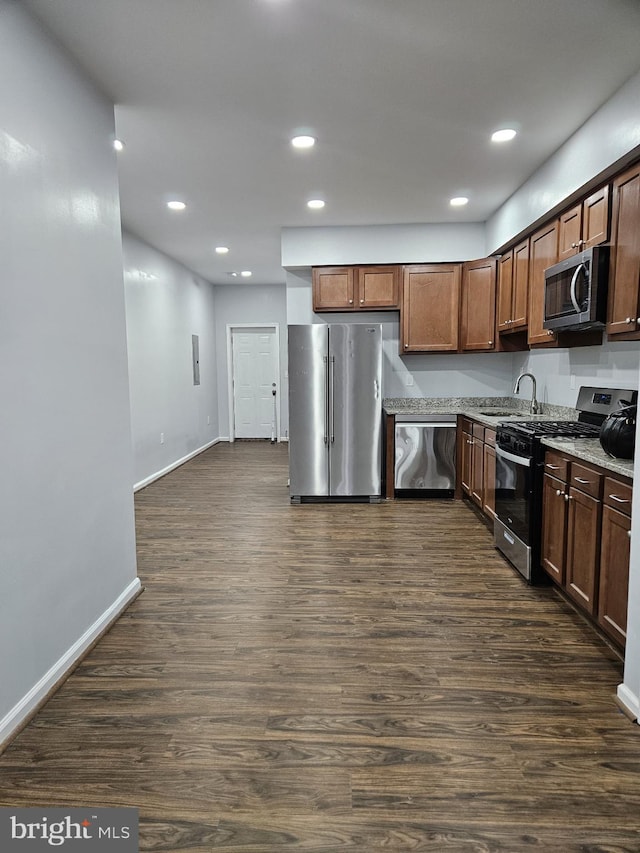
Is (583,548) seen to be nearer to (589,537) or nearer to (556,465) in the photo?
(589,537)

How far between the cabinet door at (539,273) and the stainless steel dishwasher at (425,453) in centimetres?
135

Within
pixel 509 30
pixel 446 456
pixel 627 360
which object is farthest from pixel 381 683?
pixel 446 456

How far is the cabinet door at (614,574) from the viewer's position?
86.9 inches

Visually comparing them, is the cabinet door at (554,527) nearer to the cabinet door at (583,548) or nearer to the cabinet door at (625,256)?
the cabinet door at (583,548)

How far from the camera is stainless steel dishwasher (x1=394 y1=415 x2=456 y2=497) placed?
5.03 meters

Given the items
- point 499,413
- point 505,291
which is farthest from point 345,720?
point 505,291

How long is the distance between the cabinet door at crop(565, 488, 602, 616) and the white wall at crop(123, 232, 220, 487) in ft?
14.0

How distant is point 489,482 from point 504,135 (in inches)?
95.3

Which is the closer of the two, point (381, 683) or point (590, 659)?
point (381, 683)

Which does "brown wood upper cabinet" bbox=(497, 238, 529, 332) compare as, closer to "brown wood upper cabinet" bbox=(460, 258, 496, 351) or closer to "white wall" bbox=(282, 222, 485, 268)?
"brown wood upper cabinet" bbox=(460, 258, 496, 351)

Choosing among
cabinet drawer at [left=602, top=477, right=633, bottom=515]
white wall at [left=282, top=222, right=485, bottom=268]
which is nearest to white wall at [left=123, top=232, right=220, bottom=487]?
white wall at [left=282, top=222, right=485, bottom=268]

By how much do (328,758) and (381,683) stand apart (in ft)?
1.60

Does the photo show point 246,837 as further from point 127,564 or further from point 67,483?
point 127,564

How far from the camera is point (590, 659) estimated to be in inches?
92.4
